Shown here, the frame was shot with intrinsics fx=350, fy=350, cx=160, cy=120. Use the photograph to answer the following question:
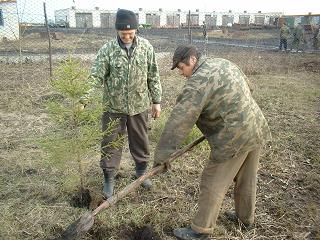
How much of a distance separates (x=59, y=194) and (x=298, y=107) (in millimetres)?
6279

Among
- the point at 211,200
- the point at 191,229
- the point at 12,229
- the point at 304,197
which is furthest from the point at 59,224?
the point at 304,197

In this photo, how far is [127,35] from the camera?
13.0ft

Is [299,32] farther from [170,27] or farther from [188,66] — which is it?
[170,27]

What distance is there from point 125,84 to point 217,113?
4.60ft

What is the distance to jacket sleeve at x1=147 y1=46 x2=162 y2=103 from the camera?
4.27m

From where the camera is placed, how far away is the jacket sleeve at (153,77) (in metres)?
4.27

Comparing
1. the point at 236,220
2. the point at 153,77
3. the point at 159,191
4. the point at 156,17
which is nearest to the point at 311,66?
the point at 153,77

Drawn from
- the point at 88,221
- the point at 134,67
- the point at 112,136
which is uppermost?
the point at 134,67

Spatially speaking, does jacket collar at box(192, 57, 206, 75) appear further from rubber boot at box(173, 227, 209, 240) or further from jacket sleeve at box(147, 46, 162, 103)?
rubber boot at box(173, 227, 209, 240)

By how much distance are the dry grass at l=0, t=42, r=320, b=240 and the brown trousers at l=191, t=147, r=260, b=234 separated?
36cm

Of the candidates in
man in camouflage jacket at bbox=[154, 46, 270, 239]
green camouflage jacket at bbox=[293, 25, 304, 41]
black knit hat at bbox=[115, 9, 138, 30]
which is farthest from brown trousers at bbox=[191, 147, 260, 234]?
green camouflage jacket at bbox=[293, 25, 304, 41]

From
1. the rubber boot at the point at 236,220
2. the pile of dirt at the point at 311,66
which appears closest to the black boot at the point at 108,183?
the rubber boot at the point at 236,220

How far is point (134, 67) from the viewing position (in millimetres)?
4090

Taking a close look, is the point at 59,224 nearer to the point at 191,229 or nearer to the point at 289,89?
the point at 191,229
